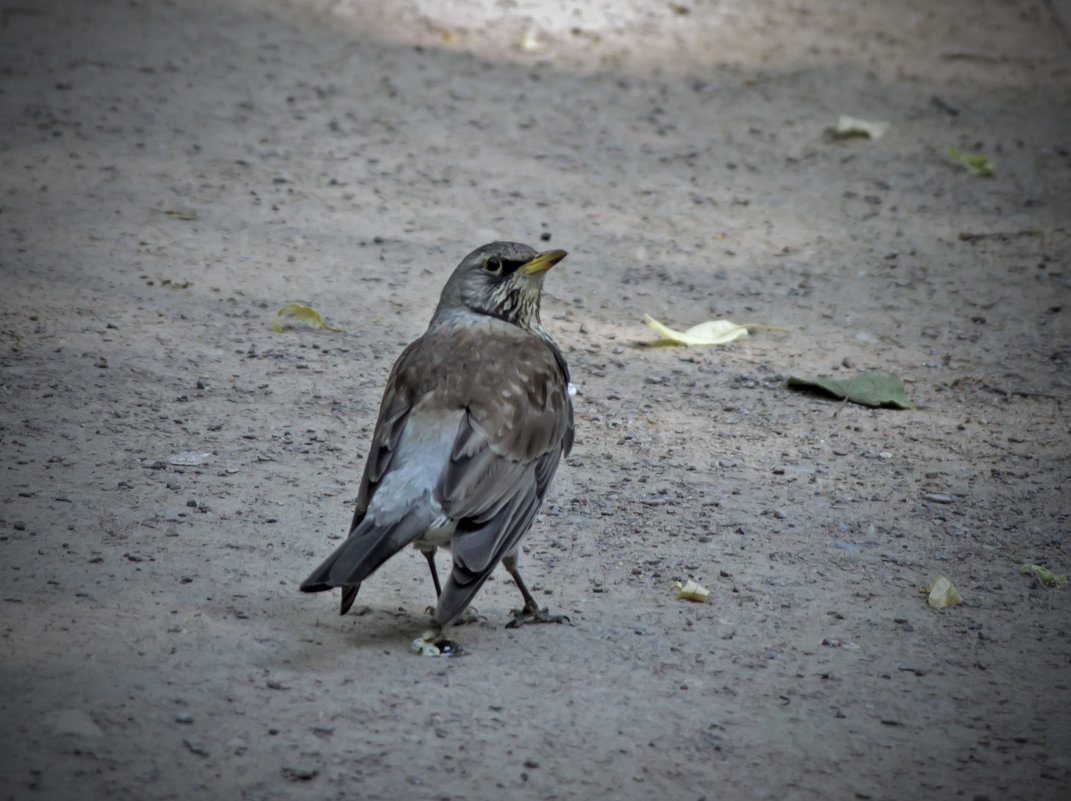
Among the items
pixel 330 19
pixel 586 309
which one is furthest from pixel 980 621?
pixel 330 19

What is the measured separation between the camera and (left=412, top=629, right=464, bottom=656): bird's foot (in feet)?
11.8

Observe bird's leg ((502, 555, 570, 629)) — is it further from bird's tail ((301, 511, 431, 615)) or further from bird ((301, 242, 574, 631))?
bird's tail ((301, 511, 431, 615))

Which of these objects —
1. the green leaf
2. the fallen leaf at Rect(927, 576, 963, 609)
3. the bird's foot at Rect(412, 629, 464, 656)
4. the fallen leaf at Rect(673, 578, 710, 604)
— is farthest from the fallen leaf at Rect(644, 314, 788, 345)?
the bird's foot at Rect(412, 629, 464, 656)

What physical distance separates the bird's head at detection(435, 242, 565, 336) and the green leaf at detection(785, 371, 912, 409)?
179cm

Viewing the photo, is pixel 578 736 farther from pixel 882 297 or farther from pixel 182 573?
pixel 882 297

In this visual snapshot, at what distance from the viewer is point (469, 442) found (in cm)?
378

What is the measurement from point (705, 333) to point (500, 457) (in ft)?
8.49

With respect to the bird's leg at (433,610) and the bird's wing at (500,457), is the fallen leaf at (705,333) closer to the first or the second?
the bird's wing at (500,457)

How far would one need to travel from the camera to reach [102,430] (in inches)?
190

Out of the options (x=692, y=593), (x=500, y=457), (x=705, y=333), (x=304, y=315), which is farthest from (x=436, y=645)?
(x=705, y=333)

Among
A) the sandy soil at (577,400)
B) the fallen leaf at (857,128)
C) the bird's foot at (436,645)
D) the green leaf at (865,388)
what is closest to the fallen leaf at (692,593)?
the sandy soil at (577,400)

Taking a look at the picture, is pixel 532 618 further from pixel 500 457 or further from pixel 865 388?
pixel 865 388

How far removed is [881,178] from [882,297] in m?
1.93

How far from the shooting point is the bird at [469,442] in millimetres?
3490
